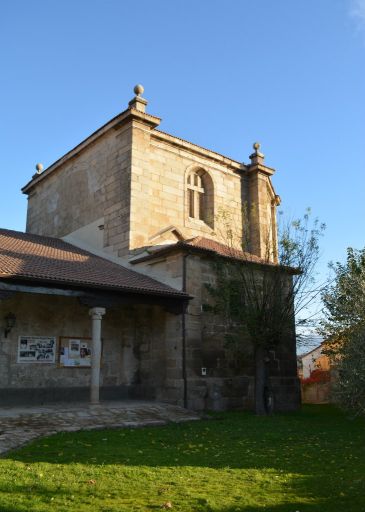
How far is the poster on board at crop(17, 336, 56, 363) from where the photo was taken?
40.1 ft

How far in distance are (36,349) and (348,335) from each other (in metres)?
7.31

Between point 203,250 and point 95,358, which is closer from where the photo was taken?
point 95,358

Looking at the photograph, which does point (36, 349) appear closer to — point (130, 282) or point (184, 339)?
point (130, 282)

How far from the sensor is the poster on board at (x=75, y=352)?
12.9m

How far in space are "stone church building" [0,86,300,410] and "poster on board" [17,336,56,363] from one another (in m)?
0.03

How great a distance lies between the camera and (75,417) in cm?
980

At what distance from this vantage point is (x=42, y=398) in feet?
40.4

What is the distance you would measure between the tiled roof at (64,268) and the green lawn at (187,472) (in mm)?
3672

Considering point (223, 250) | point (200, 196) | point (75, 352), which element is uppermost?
point (200, 196)

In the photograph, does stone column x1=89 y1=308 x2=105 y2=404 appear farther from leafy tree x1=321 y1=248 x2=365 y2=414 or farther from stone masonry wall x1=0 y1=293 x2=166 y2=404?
leafy tree x1=321 y1=248 x2=365 y2=414

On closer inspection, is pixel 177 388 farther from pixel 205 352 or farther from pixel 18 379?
pixel 18 379

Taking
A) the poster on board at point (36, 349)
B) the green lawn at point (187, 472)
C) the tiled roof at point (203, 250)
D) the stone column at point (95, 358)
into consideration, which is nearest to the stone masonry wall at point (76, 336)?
the poster on board at point (36, 349)

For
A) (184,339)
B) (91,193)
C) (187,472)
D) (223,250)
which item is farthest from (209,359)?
(91,193)

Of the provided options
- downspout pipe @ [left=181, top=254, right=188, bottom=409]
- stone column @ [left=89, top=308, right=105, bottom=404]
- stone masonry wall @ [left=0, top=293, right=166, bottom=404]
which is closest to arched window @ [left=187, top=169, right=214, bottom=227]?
downspout pipe @ [left=181, top=254, right=188, bottom=409]
